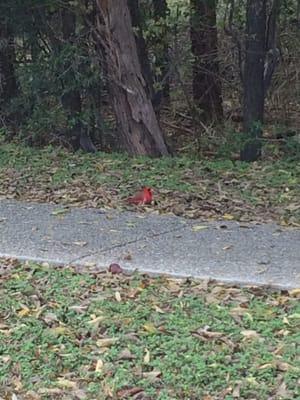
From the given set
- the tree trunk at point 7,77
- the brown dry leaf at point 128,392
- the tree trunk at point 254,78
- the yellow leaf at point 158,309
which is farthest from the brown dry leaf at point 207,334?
the tree trunk at point 7,77

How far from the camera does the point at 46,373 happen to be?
3904 mm

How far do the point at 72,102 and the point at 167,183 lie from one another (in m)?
3.74

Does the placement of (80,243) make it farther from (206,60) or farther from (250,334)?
(206,60)

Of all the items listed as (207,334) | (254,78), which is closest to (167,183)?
(254,78)

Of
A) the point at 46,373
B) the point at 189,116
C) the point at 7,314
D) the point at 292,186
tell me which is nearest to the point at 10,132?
the point at 189,116

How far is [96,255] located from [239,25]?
23.1 feet

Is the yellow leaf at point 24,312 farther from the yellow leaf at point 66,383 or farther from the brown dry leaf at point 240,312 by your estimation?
the brown dry leaf at point 240,312

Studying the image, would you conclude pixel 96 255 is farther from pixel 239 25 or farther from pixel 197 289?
pixel 239 25

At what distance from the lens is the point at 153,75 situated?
1144 centimetres

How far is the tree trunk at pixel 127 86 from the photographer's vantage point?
10.2 metres

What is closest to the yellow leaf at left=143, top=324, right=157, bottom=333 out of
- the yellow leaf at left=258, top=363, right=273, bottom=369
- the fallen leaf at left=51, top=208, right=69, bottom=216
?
the yellow leaf at left=258, top=363, right=273, bottom=369

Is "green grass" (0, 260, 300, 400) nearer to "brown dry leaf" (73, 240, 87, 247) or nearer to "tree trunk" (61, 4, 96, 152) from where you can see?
"brown dry leaf" (73, 240, 87, 247)

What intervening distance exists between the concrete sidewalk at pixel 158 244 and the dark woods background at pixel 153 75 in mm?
3862

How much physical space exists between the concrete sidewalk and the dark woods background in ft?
12.7
